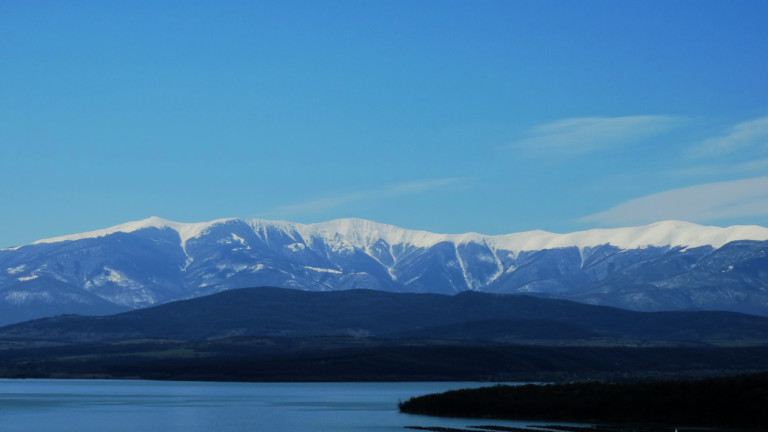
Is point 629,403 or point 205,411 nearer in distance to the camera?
point 629,403

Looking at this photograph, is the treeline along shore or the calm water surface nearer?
the treeline along shore

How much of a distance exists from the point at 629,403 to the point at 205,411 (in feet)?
159

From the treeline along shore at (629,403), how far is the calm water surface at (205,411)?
568cm

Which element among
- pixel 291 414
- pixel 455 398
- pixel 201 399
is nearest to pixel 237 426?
pixel 291 414

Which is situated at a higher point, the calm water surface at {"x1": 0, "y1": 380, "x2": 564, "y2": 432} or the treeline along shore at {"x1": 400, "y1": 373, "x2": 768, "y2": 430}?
the calm water surface at {"x1": 0, "y1": 380, "x2": 564, "y2": 432}

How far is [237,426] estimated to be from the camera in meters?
109

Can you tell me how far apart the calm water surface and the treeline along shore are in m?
5.68

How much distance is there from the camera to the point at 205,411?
132 m

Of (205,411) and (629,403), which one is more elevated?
Result: (205,411)

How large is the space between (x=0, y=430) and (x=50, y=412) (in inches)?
1050

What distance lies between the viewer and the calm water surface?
108 m

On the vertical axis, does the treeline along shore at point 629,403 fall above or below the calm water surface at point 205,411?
below

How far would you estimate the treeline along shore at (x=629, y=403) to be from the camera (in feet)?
317

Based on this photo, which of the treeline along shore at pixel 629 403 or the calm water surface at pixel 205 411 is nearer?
the treeline along shore at pixel 629 403
